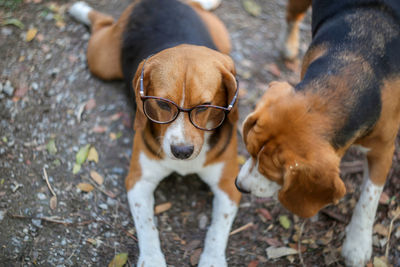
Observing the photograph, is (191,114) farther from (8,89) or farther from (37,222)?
(8,89)

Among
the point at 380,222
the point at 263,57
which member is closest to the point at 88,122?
the point at 263,57

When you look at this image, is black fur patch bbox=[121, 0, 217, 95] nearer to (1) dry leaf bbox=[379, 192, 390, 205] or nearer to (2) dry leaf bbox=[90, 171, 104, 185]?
(2) dry leaf bbox=[90, 171, 104, 185]

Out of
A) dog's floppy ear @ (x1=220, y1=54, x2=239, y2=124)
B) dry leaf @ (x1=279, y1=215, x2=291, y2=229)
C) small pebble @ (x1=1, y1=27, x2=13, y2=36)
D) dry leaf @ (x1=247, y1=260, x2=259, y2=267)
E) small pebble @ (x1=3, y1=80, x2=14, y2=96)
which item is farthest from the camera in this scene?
small pebble @ (x1=1, y1=27, x2=13, y2=36)

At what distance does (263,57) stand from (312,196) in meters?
2.65

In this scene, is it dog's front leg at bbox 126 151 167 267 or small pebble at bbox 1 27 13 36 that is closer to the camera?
dog's front leg at bbox 126 151 167 267

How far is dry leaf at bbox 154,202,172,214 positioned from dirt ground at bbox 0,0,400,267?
0.04 m

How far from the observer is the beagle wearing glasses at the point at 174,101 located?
2.74 m

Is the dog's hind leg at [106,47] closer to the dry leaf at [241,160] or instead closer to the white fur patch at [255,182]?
the dry leaf at [241,160]

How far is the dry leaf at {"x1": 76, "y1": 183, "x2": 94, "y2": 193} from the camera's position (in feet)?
11.6

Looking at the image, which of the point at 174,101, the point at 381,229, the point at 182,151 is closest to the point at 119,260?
the point at 182,151

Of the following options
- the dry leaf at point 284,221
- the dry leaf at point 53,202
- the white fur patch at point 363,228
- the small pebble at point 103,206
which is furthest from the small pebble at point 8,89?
the white fur patch at point 363,228

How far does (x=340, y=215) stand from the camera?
11.6ft

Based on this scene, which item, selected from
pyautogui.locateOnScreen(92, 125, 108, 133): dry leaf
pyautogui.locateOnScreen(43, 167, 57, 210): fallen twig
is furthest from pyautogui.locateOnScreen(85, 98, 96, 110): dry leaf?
pyautogui.locateOnScreen(43, 167, 57, 210): fallen twig

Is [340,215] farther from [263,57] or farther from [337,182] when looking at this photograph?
[263,57]
